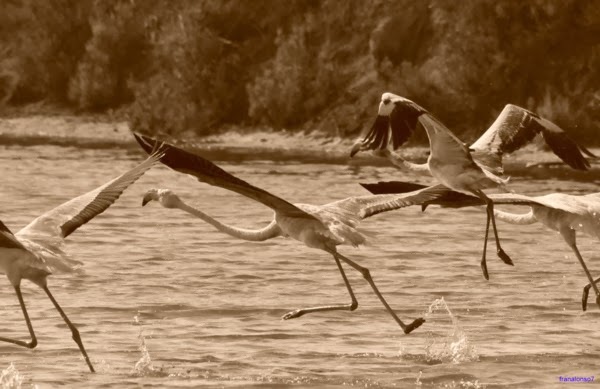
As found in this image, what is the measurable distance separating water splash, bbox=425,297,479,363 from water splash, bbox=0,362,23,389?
3530 millimetres

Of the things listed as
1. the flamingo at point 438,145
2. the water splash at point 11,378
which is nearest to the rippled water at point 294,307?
the water splash at point 11,378

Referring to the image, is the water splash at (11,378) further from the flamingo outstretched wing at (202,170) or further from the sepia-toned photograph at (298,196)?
the flamingo outstretched wing at (202,170)

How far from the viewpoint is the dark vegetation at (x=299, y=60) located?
41.3 m

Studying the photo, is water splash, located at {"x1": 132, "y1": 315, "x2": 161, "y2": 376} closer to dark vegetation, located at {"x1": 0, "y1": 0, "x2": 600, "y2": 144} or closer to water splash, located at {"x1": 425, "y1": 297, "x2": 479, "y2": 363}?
water splash, located at {"x1": 425, "y1": 297, "x2": 479, "y2": 363}

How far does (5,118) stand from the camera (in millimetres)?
53844

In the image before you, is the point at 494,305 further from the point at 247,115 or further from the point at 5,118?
the point at 5,118

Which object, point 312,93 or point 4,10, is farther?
point 4,10

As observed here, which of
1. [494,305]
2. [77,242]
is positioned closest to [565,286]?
[494,305]

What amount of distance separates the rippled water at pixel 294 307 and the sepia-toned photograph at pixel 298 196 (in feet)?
0.18

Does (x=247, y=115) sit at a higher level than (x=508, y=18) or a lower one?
lower

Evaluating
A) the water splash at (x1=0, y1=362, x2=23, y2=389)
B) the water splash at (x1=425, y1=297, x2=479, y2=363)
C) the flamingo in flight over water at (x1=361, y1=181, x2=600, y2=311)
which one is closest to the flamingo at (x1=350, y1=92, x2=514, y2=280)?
the flamingo in flight over water at (x1=361, y1=181, x2=600, y2=311)

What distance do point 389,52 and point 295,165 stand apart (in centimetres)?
905

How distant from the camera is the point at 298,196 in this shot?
29422 millimetres

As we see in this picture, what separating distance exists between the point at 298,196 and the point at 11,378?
1753 centimetres
